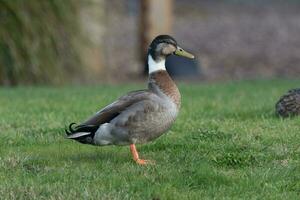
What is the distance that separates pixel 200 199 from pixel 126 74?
17261 mm

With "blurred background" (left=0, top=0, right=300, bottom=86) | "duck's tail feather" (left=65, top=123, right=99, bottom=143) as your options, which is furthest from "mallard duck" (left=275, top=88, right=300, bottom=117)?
"blurred background" (left=0, top=0, right=300, bottom=86)

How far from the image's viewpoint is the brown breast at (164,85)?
877 cm

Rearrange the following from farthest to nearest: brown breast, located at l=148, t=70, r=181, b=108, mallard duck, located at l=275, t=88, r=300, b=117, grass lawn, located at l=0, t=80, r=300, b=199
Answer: mallard duck, located at l=275, t=88, r=300, b=117 → brown breast, located at l=148, t=70, r=181, b=108 → grass lawn, located at l=0, t=80, r=300, b=199

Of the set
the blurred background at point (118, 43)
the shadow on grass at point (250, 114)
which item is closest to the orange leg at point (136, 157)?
the shadow on grass at point (250, 114)

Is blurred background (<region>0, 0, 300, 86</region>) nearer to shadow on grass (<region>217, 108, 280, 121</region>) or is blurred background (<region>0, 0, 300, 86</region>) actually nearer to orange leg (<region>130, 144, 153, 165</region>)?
shadow on grass (<region>217, 108, 280, 121</region>)

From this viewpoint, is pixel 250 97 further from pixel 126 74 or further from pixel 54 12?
pixel 126 74

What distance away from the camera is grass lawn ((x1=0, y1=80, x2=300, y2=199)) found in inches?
301

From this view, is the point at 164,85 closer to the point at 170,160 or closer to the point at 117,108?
the point at 117,108

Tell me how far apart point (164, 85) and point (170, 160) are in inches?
30.0

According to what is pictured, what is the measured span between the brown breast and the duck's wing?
0.40 ft

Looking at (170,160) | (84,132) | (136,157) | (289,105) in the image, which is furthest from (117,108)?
(289,105)

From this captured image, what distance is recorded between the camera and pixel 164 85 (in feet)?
29.0

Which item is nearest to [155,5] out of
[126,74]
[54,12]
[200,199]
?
[126,74]

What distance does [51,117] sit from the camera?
12.1 m
